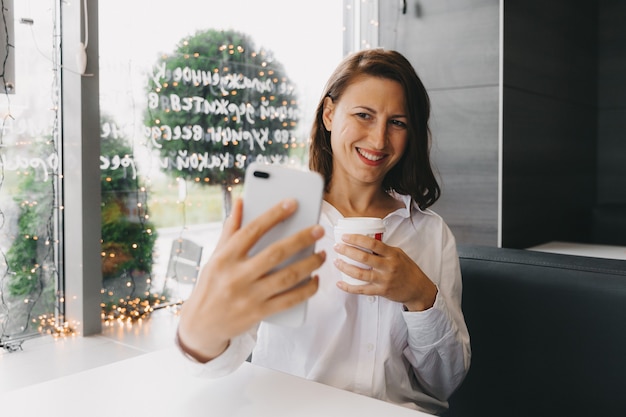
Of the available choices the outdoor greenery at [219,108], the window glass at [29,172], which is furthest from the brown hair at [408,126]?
the outdoor greenery at [219,108]

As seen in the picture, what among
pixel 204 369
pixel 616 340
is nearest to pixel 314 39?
pixel 616 340

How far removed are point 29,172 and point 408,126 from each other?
5.90ft

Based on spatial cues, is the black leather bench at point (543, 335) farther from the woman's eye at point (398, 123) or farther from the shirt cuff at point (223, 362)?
the shirt cuff at point (223, 362)

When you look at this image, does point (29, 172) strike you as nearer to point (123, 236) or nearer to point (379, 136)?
point (123, 236)

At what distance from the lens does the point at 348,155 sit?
52.2 inches

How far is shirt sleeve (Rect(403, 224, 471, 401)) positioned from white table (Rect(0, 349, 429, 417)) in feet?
0.88

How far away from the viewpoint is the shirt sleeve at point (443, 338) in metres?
1.17

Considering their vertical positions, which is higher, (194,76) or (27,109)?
(194,76)

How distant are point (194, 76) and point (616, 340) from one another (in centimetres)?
240

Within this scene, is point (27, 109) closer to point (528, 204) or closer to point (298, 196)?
point (298, 196)

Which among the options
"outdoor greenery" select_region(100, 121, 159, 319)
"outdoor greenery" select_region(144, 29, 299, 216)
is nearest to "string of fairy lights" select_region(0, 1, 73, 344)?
"outdoor greenery" select_region(100, 121, 159, 319)

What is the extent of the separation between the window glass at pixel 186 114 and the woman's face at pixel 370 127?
5.70ft

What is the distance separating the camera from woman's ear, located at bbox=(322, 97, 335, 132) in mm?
1404

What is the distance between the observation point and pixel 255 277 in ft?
2.39
